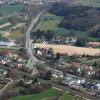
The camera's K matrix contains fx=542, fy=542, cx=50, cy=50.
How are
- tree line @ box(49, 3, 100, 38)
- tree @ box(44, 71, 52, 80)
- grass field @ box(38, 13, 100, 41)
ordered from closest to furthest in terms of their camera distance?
1. tree @ box(44, 71, 52, 80)
2. grass field @ box(38, 13, 100, 41)
3. tree line @ box(49, 3, 100, 38)

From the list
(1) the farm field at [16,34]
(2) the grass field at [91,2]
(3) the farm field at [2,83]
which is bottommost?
(3) the farm field at [2,83]

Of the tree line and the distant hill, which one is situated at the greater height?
the distant hill

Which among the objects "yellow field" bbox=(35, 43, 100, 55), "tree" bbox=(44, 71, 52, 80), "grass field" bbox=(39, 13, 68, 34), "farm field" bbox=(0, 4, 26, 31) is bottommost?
"tree" bbox=(44, 71, 52, 80)

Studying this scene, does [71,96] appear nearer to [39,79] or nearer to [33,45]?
[39,79]

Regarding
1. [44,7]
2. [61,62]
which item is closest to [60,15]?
[44,7]

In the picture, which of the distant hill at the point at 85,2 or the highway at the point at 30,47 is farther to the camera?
the distant hill at the point at 85,2

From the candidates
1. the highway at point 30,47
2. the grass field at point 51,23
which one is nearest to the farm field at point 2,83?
the highway at point 30,47

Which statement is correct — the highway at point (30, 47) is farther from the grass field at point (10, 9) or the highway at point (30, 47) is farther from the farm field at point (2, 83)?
the grass field at point (10, 9)

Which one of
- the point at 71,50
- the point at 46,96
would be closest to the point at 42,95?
the point at 46,96

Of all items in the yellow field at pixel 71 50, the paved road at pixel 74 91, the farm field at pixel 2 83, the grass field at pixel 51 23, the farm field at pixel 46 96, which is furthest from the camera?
the grass field at pixel 51 23

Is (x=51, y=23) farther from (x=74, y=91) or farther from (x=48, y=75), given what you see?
(x=74, y=91)

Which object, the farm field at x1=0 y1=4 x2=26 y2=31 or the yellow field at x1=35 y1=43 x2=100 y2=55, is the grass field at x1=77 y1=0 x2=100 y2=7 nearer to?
the farm field at x1=0 y1=4 x2=26 y2=31

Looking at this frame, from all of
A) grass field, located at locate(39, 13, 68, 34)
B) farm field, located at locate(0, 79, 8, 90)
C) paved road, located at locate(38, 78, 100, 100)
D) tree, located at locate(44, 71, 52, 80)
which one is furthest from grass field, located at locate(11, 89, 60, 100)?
grass field, located at locate(39, 13, 68, 34)
